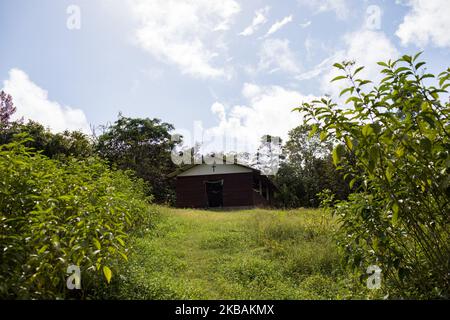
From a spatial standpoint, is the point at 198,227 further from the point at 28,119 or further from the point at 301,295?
the point at 28,119

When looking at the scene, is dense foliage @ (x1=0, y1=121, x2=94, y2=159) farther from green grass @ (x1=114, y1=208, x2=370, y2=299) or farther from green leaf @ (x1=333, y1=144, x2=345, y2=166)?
green leaf @ (x1=333, y1=144, x2=345, y2=166)

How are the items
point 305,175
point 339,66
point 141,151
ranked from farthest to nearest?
point 305,175, point 141,151, point 339,66

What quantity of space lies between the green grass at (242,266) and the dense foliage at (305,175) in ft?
56.6

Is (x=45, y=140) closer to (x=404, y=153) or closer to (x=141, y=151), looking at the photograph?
(x=141, y=151)

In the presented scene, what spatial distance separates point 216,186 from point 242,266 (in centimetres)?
1948

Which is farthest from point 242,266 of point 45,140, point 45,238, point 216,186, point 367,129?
point 216,186

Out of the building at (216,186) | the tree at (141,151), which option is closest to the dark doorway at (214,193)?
the building at (216,186)

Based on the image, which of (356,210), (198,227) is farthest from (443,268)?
(198,227)

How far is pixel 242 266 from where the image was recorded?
20.4ft

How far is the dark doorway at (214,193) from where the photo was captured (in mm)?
25469

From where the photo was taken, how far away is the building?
24312 mm

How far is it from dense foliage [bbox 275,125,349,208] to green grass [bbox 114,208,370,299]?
17.3 meters

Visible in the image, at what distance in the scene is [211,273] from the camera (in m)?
6.14

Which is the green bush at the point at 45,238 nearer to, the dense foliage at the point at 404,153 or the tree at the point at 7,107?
the dense foliage at the point at 404,153
